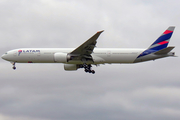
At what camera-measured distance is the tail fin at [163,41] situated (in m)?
49.8

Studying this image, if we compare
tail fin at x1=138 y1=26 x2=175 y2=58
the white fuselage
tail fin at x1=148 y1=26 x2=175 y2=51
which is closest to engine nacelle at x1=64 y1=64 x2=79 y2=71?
the white fuselage

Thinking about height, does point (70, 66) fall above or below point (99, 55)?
below

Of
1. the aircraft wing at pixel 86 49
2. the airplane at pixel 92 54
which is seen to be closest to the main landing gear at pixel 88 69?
the airplane at pixel 92 54

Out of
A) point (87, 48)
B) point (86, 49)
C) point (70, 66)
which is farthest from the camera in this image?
point (70, 66)

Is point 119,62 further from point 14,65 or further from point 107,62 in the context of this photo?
point 14,65

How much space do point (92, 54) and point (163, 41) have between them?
12371 millimetres

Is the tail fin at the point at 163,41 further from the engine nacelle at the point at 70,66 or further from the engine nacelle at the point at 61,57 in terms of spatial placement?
the engine nacelle at the point at 61,57

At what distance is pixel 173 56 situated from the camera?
4791 centimetres

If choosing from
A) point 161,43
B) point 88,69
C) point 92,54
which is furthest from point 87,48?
point 161,43

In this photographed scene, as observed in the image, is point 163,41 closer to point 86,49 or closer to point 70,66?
point 86,49

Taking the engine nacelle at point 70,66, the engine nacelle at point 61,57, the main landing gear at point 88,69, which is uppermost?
the engine nacelle at point 61,57

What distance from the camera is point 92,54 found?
4909cm

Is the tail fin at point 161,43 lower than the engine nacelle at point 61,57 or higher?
higher

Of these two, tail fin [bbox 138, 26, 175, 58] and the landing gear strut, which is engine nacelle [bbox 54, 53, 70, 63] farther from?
tail fin [bbox 138, 26, 175, 58]
